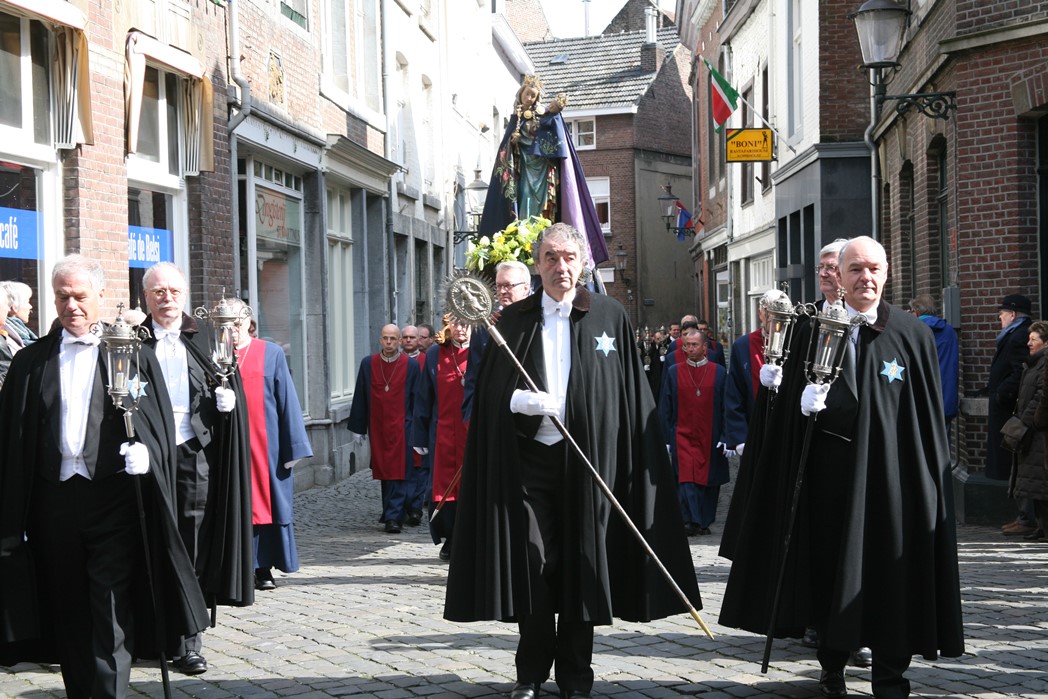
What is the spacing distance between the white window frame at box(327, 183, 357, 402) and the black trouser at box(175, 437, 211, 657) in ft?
36.0

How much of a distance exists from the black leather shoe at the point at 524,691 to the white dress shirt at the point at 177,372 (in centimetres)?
209

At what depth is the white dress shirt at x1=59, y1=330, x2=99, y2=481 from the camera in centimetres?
554

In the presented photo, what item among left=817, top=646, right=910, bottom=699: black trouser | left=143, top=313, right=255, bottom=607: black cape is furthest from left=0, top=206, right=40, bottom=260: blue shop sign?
left=817, top=646, right=910, bottom=699: black trouser

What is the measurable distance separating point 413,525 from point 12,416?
6.79 meters

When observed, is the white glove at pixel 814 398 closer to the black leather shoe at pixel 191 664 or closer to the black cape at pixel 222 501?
the black cape at pixel 222 501

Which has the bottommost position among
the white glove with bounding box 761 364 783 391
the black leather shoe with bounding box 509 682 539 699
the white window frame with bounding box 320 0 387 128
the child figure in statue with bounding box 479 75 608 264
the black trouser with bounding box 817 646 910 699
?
the black leather shoe with bounding box 509 682 539 699

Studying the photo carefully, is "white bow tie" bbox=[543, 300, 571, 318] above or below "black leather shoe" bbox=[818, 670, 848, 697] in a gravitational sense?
above

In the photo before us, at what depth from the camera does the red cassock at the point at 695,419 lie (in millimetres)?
11492

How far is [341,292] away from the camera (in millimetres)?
18875

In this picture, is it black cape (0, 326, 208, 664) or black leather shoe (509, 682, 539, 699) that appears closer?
black cape (0, 326, 208, 664)

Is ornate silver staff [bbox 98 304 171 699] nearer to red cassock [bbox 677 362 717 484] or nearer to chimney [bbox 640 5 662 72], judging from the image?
red cassock [bbox 677 362 717 484]

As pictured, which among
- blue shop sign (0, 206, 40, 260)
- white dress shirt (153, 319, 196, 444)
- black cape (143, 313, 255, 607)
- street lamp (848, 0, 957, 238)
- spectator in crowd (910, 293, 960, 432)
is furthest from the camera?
street lamp (848, 0, 957, 238)

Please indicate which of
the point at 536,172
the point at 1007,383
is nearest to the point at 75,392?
the point at 536,172

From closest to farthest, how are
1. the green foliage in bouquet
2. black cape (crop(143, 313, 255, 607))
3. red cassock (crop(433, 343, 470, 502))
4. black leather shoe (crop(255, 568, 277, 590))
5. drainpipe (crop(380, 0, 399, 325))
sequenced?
black cape (crop(143, 313, 255, 607)), black leather shoe (crop(255, 568, 277, 590)), red cassock (crop(433, 343, 470, 502)), the green foliage in bouquet, drainpipe (crop(380, 0, 399, 325))
